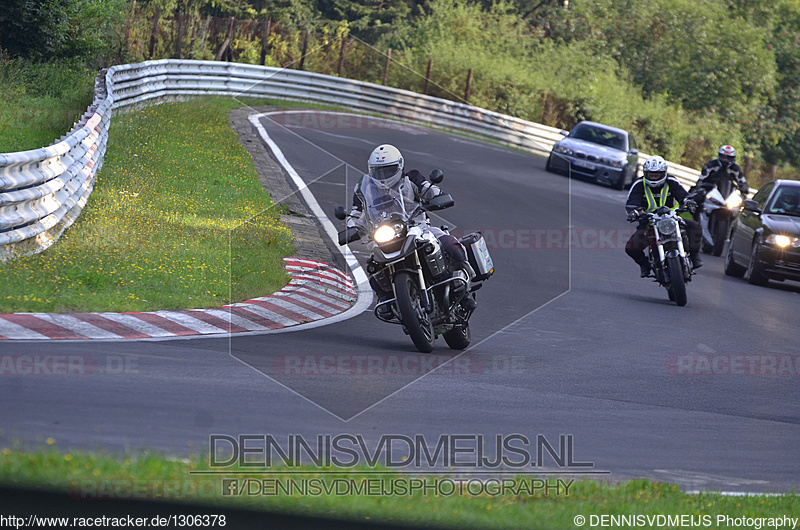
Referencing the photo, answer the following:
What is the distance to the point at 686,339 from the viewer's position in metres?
11.7

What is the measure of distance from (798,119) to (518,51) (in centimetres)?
1438

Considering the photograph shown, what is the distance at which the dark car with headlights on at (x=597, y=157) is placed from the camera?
27750mm

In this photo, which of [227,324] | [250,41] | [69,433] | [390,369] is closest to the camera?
[69,433]

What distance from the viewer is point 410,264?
927cm

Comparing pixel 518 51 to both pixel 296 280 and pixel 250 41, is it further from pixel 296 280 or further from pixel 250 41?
pixel 296 280

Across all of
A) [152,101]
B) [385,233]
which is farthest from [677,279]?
[152,101]

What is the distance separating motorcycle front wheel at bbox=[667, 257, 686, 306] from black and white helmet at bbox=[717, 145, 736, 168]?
264 inches

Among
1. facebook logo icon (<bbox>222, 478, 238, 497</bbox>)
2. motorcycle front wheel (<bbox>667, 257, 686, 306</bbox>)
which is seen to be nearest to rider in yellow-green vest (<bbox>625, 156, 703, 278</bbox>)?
motorcycle front wheel (<bbox>667, 257, 686, 306</bbox>)

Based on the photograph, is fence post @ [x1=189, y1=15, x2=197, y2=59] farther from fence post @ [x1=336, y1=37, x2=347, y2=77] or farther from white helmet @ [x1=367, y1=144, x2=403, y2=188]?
white helmet @ [x1=367, y1=144, x2=403, y2=188]

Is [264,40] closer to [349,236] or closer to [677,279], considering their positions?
[677,279]

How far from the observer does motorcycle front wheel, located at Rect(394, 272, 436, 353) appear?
29.4 ft

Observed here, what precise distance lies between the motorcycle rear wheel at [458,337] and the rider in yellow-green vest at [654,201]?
531 centimetres

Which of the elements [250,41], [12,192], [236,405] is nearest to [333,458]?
[236,405]

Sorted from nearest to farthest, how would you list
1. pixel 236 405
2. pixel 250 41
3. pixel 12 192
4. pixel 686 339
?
pixel 236 405 → pixel 12 192 → pixel 686 339 → pixel 250 41
